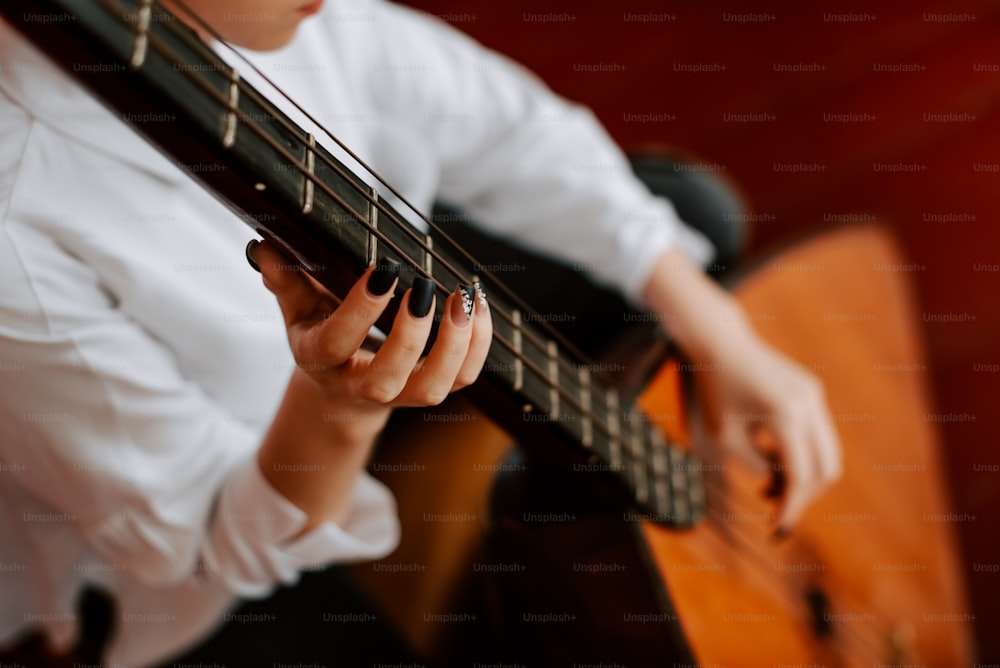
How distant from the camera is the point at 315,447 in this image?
57 cm

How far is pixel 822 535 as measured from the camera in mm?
979

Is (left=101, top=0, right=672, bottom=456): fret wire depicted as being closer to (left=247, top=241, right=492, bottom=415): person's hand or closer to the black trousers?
(left=247, top=241, right=492, bottom=415): person's hand

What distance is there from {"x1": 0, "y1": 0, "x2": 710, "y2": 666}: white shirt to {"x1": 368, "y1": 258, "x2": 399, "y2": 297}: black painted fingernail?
9.5 inches

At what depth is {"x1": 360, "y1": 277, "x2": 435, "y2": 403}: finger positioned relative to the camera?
449 mm

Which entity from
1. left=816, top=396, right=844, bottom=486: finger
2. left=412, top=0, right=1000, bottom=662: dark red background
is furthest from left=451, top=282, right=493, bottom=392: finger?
left=412, top=0, right=1000, bottom=662: dark red background

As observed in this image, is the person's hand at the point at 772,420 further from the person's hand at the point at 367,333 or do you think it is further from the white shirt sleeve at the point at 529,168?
the person's hand at the point at 367,333

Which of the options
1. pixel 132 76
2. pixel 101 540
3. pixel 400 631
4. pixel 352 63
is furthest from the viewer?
pixel 400 631

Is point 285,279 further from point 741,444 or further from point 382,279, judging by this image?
point 741,444

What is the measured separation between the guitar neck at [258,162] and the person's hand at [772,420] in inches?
13.7

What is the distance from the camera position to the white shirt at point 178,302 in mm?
544

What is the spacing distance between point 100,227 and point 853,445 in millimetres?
925

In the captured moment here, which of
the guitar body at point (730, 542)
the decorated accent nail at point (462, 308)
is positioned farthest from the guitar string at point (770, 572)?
the decorated accent nail at point (462, 308)

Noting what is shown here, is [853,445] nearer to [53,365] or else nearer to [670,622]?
[670,622]

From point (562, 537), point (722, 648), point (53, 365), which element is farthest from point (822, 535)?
point (53, 365)
